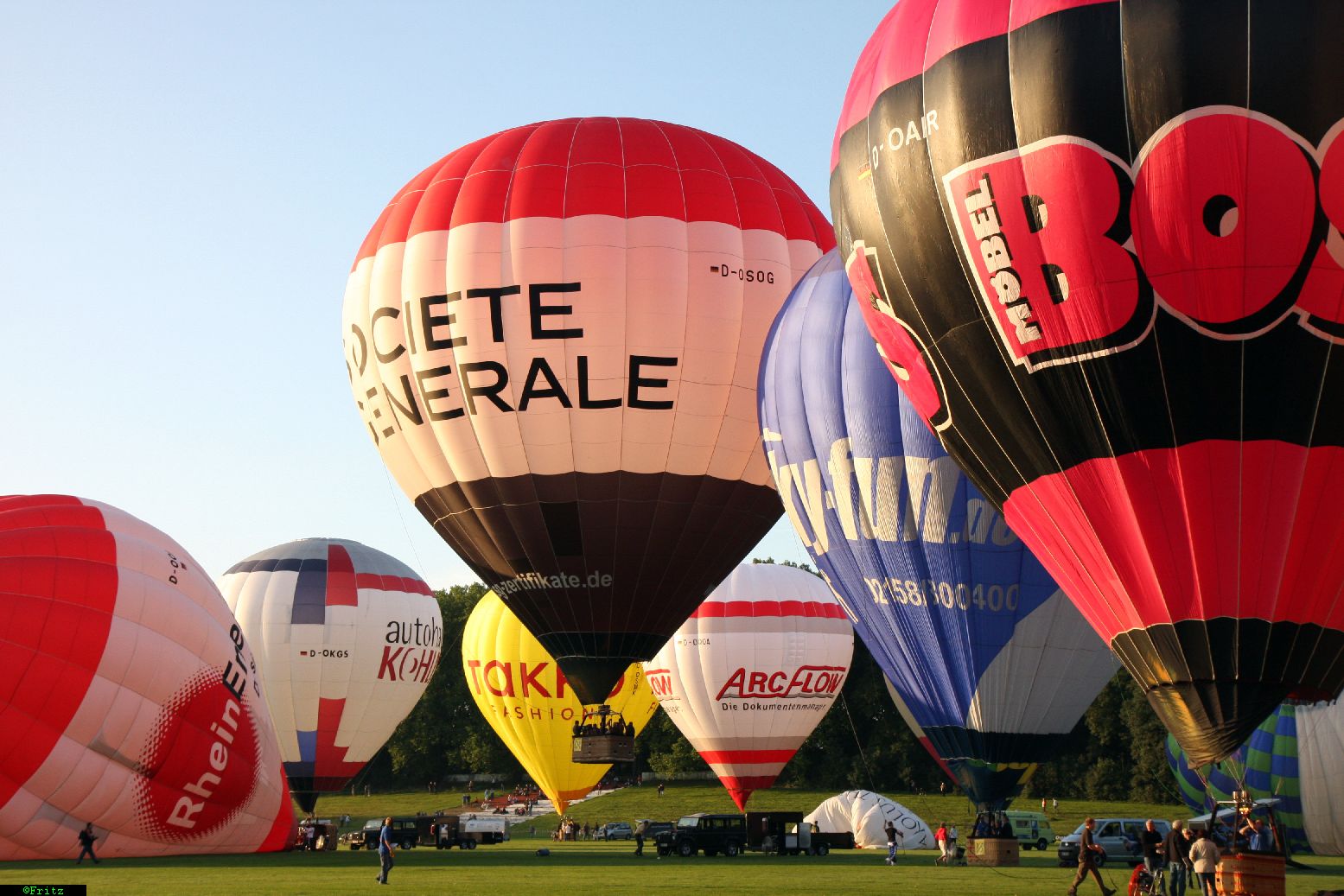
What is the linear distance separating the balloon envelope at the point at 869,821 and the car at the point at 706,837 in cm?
485

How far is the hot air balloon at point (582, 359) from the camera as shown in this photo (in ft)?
64.0

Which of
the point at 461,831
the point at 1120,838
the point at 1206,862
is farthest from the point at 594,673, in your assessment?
the point at 461,831

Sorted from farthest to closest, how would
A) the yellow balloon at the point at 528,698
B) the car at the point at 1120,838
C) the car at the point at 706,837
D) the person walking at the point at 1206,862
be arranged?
the yellow balloon at the point at 528,698 < the car at the point at 706,837 < the car at the point at 1120,838 < the person walking at the point at 1206,862

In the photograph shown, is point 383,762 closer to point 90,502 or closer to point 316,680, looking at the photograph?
point 316,680

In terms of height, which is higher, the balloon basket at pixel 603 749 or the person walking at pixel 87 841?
the balloon basket at pixel 603 749

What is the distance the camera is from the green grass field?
16.0 m

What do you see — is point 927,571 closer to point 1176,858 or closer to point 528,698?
point 1176,858

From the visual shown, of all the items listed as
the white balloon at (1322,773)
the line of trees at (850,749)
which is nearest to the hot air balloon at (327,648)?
the white balloon at (1322,773)

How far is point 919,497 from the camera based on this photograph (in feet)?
59.1

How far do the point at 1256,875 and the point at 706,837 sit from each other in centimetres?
1630

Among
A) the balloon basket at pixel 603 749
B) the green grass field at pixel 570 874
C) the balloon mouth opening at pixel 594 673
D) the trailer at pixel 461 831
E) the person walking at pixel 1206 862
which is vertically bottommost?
the trailer at pixel 461 831

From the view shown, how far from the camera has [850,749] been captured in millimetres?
62375

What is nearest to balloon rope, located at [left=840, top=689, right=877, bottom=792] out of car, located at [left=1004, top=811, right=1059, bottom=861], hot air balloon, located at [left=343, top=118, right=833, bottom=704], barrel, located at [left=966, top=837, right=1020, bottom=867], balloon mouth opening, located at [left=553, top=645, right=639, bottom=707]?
car, located at [left=1004, top=811, right=1059, bottom=861]

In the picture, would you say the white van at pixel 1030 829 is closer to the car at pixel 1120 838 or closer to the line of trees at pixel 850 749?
the car at pixel 1120 838
